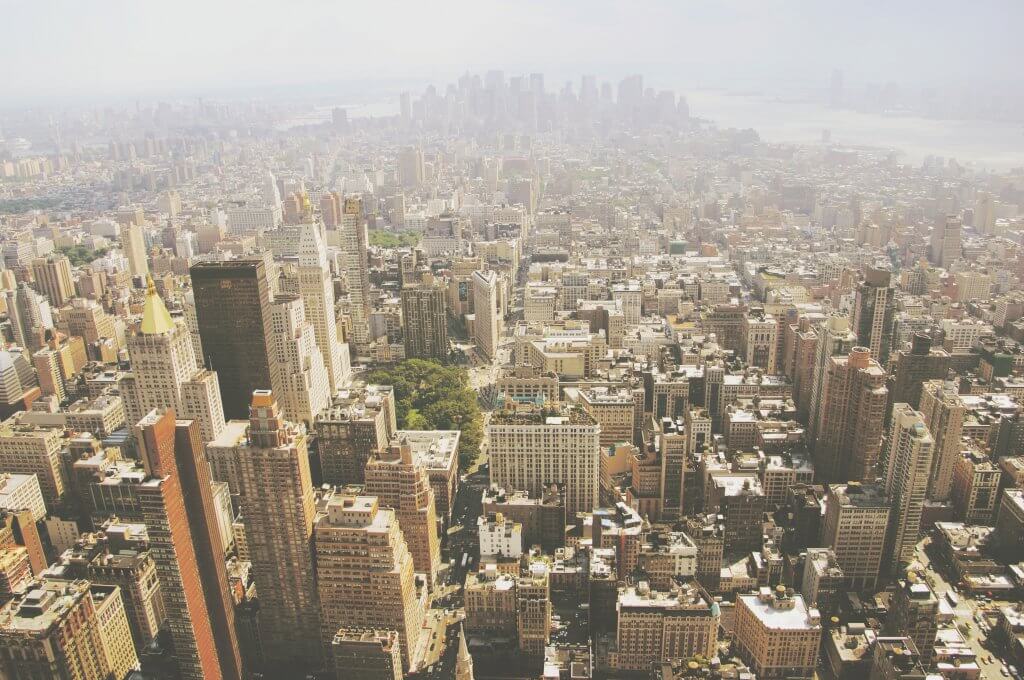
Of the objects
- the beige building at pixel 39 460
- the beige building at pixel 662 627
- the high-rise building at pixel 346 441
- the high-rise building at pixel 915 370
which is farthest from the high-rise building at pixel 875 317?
the beige building at pixel 39 460

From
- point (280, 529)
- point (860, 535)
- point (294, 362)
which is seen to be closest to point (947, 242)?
point (860, 535)

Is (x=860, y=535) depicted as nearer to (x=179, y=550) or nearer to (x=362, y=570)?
(x=362, y=570)

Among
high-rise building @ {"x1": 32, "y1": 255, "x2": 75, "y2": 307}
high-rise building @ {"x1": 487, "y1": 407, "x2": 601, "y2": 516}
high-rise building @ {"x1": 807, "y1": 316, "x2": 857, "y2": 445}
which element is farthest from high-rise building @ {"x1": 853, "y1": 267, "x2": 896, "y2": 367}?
high-rise building @ {"x1": 32, "y1": 255, "x2": 75, "y2": 307}

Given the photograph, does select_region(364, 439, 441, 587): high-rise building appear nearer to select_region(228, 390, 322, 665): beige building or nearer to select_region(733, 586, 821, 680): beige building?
select_region(228, 390, 322, 665): beige building

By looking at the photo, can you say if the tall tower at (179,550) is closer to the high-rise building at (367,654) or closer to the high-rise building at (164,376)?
the high-rise building at (367,654)

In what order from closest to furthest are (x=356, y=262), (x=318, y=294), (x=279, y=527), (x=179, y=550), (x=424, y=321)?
(x=179, y=550) < (x=279, y=527) < (x=318, y=294) < (x=424, y=321) < (x=356, y=262)

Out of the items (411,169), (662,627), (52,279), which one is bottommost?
(662,627)
